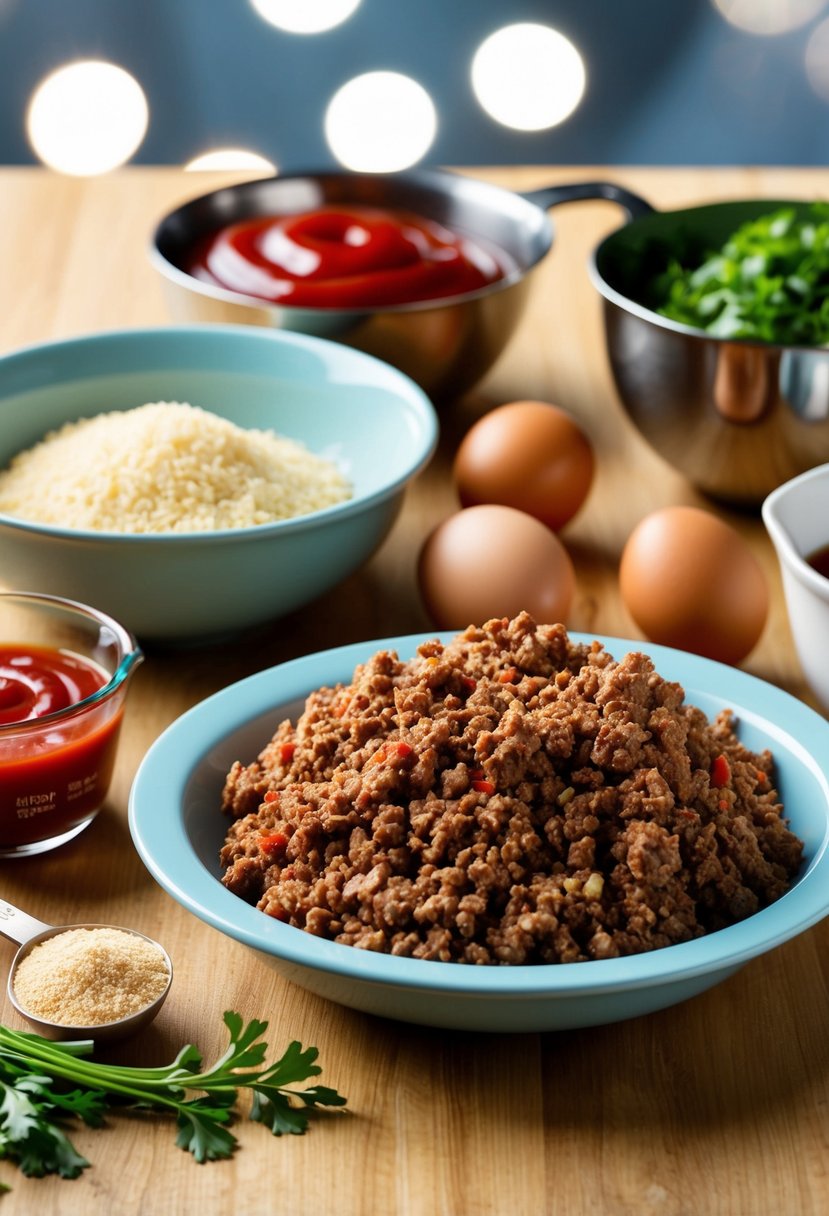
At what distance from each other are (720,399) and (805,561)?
1.25 ft

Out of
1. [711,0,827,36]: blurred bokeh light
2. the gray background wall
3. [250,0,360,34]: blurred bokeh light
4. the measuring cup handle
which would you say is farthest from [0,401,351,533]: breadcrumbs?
[711,0,827,36]: blurred bokeh light

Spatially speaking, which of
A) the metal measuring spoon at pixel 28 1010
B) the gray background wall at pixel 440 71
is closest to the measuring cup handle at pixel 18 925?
the metal measuring spoon at pixel 28 1010

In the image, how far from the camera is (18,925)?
1.33m

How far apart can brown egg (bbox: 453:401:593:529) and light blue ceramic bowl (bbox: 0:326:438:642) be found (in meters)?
0.13

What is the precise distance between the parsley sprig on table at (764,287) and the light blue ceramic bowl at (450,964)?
76 centimetres

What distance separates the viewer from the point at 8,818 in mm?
1447

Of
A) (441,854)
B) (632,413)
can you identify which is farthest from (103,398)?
(441,854)

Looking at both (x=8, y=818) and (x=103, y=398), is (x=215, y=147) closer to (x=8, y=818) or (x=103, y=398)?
(x=103, y=398)

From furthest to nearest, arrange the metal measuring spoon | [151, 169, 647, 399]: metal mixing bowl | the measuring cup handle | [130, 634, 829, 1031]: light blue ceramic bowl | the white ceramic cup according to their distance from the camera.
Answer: [151, 169, 647, 399]: metal mixing bowl, the white ceramic cup, the measuring cup handle, the metal measuring spoon, [130, 634, 829, 1031]: light blue ceramic bowl

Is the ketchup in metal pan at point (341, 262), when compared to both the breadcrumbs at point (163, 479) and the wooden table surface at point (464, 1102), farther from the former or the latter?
the wooden table surface at point (464, 1102)

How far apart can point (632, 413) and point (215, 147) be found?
3.59m

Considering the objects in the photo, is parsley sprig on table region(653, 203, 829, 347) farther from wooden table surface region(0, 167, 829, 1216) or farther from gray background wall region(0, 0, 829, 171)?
gray background wall region(0, 0, 829, 171)

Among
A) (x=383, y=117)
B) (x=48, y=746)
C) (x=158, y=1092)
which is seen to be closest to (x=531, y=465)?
(x=48, y=746)

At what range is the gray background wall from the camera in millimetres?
5020
